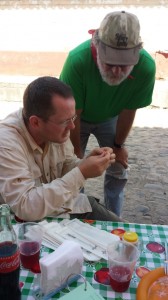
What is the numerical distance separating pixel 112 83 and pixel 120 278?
4.69ft

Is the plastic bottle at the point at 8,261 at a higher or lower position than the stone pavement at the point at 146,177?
higher

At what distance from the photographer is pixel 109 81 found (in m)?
2.34

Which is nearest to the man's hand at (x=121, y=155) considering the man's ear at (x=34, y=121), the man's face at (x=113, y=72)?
the man's face at (x=113, y=72)

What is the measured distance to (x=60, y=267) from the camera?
123 cm

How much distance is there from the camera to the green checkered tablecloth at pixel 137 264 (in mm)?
1272

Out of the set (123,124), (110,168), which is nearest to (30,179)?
(123,124)

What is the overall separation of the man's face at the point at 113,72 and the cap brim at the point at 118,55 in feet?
0.17

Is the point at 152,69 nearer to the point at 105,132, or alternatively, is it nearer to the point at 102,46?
the point at 102,46

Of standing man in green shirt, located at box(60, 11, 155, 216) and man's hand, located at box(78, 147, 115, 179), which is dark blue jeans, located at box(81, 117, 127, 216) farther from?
man's hand, located at box(78, 147, 115, 179)

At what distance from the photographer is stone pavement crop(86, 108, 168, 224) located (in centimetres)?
373

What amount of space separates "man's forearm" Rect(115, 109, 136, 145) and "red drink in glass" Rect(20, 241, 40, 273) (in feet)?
5.35

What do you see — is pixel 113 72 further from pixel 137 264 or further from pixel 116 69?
pixel 137 264

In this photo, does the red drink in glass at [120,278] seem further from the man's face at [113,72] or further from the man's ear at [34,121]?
the man's face at [113,72]

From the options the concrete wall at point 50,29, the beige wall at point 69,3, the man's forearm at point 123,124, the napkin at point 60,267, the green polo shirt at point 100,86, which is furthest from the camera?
the beige wall at point 69,3
